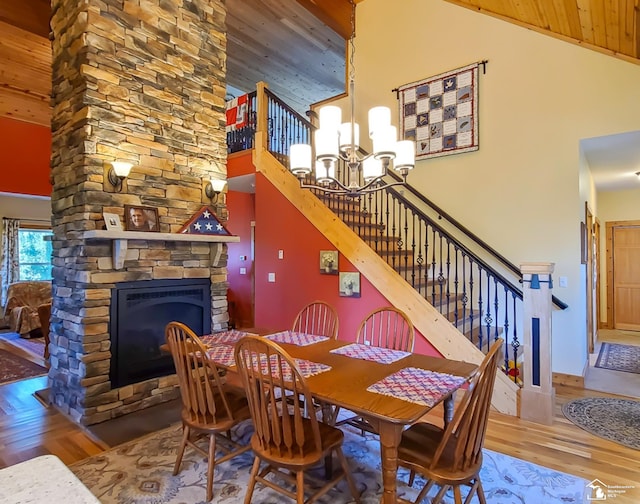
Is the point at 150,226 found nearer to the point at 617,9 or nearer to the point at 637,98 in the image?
the point at 617,9

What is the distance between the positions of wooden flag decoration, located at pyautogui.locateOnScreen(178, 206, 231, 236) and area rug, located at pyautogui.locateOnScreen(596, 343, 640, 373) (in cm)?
504

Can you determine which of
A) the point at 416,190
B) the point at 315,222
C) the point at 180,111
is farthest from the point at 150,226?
the point at 416,190

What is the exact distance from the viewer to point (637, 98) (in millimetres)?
3699

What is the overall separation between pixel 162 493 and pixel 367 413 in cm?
145

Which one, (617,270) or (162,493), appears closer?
(162,493)

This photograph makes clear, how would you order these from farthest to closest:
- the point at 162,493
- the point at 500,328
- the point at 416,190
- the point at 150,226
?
1. the point at 416,190
2. the point at 500,328
3. the point at 150,226
4. the point at 162,493

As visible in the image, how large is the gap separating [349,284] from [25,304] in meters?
6.18

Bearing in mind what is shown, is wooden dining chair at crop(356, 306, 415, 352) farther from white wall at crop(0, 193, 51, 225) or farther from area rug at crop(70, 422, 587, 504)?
white wall at crop(0, 193, 51, 225)

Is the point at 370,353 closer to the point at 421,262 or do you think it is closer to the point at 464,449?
the point at 464,449

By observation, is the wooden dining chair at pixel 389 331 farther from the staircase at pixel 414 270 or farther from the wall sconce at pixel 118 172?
the wall sconce at pixel 118 172

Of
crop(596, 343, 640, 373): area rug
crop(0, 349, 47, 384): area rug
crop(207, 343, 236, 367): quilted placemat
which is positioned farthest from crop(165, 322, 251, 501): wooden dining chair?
crop(596, 343, 640, 373): area rug

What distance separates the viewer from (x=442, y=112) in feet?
16.1

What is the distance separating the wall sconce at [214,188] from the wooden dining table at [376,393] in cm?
204

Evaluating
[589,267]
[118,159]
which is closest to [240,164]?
[118,159]
